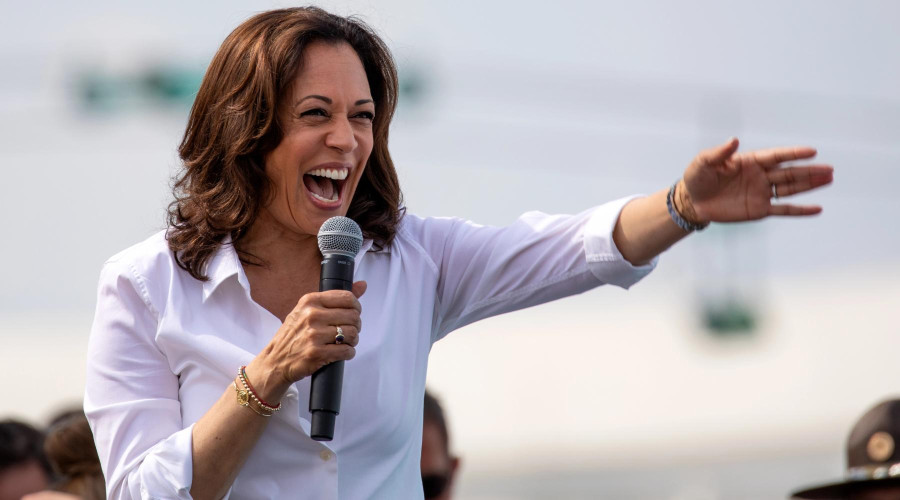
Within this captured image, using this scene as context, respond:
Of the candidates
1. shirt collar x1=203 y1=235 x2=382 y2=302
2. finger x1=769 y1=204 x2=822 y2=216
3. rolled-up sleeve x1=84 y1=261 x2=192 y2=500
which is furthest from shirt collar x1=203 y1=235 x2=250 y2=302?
finger x1=769 y1=204 x2=822 y2=216

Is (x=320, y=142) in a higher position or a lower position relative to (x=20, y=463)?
higher

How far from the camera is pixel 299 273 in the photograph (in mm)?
3178

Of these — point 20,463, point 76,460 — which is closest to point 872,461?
point 76,460

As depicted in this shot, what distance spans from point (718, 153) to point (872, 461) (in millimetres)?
1932

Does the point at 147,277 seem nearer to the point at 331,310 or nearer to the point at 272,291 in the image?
the point at 272,291

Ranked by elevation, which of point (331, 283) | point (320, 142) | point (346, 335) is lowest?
point (346, 335)

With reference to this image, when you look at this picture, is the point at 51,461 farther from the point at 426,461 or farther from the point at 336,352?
the point at 336,352

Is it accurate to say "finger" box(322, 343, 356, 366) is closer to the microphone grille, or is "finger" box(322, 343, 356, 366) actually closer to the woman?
the woman

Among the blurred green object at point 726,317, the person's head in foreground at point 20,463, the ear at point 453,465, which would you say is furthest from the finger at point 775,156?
the blurred green object at point 726,317

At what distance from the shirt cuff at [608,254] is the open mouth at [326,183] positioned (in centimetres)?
57

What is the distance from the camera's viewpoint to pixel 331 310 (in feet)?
8.84

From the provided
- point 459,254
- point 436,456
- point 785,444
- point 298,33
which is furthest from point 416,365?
point 785,444

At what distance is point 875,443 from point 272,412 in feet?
7.68

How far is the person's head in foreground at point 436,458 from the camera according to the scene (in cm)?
458
